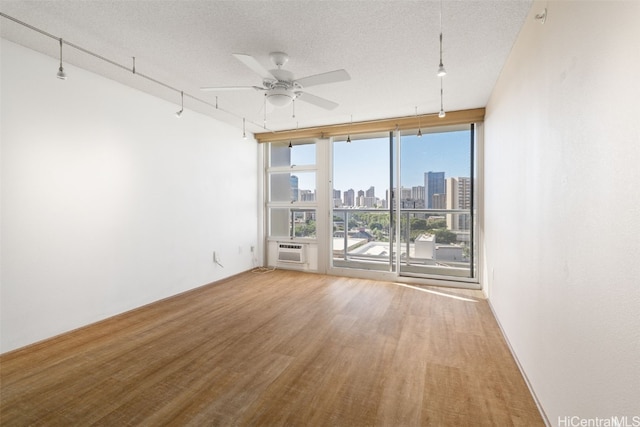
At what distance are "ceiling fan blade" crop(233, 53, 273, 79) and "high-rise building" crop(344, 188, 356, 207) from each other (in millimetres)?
3062

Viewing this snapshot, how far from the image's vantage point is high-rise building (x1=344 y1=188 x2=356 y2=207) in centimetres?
531

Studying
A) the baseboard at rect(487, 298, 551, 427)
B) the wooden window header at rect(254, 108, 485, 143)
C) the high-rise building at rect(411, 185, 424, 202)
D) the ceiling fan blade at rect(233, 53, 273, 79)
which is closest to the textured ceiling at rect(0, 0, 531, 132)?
the ceiling fan blade at rect(233, 53, 273, 79)

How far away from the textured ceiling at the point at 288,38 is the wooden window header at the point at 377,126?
2.31 feet

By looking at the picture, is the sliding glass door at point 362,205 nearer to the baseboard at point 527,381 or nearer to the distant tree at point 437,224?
the distant tree at point 437,224

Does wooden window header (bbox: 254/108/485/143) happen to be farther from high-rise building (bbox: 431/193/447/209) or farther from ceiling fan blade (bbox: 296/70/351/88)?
ceiling fan blade (bbox: 296/70/351/88)

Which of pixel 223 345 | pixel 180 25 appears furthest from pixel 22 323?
pixel 180 25

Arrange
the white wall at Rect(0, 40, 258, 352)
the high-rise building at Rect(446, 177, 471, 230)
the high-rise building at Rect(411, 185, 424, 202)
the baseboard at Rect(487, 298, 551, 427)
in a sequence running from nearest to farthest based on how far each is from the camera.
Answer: the baseboard at Rect(487, 298, 551, 427) < the white wall at Rect(0, 40, 258, 352) < the high-rise building at Rect(446, 177, 471, 230) < the high-rise building at Rect(411, 185, 424, 202)

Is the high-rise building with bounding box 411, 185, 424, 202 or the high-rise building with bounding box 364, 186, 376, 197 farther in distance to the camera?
the high-rise building with bounding box 364, 186, 376, 197

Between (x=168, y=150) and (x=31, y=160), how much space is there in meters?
1.48

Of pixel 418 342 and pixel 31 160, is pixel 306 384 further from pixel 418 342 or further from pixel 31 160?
pixel 31 160

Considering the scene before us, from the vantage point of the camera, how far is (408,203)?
4.91 m

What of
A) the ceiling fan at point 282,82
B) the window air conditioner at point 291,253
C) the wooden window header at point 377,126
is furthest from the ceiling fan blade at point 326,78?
the window air conditioner at point 291,253

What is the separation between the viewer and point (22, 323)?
253cm

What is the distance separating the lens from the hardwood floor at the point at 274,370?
1762 millimetres
